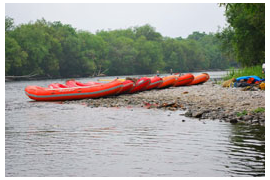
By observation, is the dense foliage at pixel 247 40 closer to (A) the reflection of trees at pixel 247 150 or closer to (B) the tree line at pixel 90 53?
(B) the tree line at pixel 90 53

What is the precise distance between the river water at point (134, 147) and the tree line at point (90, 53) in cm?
2971

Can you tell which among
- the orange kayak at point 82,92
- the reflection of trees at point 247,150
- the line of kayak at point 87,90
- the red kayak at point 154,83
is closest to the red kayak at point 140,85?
the line of kayak at point 87,90

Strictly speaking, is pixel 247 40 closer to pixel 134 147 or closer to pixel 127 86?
pixel 127 86

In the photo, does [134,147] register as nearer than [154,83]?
Yes

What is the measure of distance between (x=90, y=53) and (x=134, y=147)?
73607 mm

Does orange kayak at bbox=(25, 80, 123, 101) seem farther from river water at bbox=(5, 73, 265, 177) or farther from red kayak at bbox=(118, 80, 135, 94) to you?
river water at bbox=(5, 73, 265, 177)

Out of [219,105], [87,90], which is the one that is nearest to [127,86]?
[87,90]

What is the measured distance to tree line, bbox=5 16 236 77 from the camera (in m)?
65.2

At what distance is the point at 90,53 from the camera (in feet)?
266

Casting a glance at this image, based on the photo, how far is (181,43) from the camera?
122 m

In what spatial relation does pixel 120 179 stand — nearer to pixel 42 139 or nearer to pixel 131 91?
pixel 42 139

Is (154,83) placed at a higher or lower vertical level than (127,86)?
higher

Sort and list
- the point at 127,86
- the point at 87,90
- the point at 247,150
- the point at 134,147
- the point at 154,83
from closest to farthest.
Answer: the point at 247,150, the point at 134,147, the point at 87,90, the point at 127,86, the point at 154,83
